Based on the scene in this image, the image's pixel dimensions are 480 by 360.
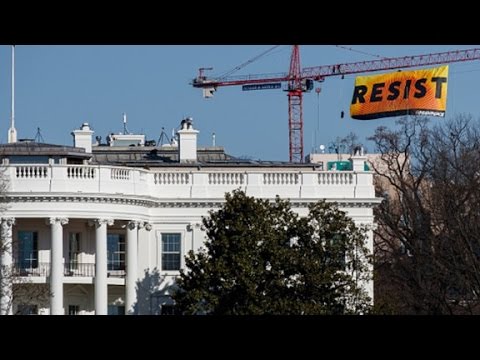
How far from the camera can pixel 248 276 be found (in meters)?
55.7

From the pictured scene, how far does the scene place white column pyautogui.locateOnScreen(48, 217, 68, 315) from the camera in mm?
64188

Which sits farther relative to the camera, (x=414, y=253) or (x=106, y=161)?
(x=106, y=161)

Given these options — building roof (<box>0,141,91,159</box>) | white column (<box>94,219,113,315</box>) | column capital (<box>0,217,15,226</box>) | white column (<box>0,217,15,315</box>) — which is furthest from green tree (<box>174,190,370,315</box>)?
building roof (<box>0,141,91,159</box>)

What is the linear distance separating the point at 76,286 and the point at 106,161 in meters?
9.93

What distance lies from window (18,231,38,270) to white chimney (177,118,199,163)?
7.27 metres

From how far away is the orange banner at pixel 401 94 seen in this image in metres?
111

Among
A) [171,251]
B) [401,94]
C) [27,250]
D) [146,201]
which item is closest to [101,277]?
[27,250]

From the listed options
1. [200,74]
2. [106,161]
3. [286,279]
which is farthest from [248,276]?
[200,74]

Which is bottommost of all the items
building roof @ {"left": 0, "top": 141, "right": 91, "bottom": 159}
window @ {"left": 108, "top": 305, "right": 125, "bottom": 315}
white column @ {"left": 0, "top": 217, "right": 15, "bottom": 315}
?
window @ {"left": 108, "top": 305, "right": 125, "bottom": 315}

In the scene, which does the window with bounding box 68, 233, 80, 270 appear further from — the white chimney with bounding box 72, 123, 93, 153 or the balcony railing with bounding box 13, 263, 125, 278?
the white chimney with bounding box 72, 123, 93, 153

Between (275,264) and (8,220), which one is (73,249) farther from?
(275,264)

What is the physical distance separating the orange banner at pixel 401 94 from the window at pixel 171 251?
130 ft

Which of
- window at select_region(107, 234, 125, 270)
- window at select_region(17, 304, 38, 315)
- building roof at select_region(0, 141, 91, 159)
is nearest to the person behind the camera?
window at select_region(17, 304, 38, 315)
